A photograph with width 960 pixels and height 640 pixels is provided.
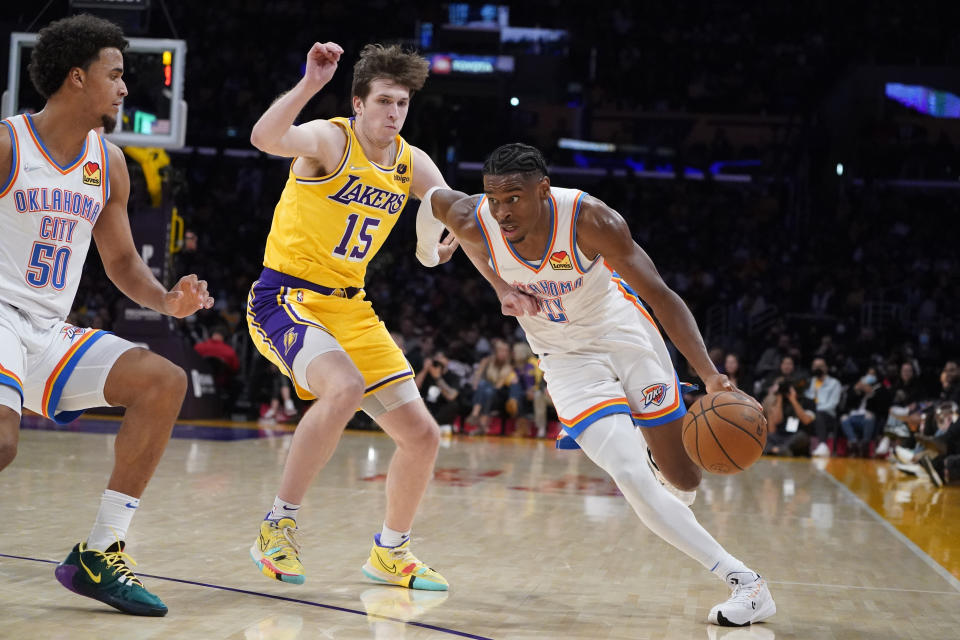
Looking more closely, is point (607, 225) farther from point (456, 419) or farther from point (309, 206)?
point (456, 419)

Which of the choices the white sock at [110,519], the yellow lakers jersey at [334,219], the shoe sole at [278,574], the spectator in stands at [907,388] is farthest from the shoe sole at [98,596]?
the spectator in stands at [907,388]

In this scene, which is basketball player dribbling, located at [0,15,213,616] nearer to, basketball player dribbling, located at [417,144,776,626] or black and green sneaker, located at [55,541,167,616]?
black and green sneaker, located at [55,541,167,616]

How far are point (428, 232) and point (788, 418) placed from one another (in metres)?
9.58

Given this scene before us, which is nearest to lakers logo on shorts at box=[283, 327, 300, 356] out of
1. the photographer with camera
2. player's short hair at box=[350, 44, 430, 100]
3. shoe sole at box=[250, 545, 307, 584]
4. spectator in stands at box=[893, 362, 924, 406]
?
shoe sole at box=[250, 545, 307, 584]

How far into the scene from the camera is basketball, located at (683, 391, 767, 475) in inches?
159

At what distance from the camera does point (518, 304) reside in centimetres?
424

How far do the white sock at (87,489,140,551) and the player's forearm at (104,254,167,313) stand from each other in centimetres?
70

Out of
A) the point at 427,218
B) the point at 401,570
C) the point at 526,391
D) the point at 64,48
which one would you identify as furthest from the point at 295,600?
the point at 526,391

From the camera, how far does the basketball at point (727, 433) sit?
4.03 meters

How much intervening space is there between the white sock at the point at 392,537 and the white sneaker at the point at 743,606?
137 centimetres

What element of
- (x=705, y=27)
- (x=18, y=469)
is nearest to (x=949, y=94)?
(x=705, y=27)

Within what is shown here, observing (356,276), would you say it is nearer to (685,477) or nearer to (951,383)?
(685,477)

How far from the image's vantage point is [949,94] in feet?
72.3

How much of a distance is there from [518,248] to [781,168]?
19.6 meters
